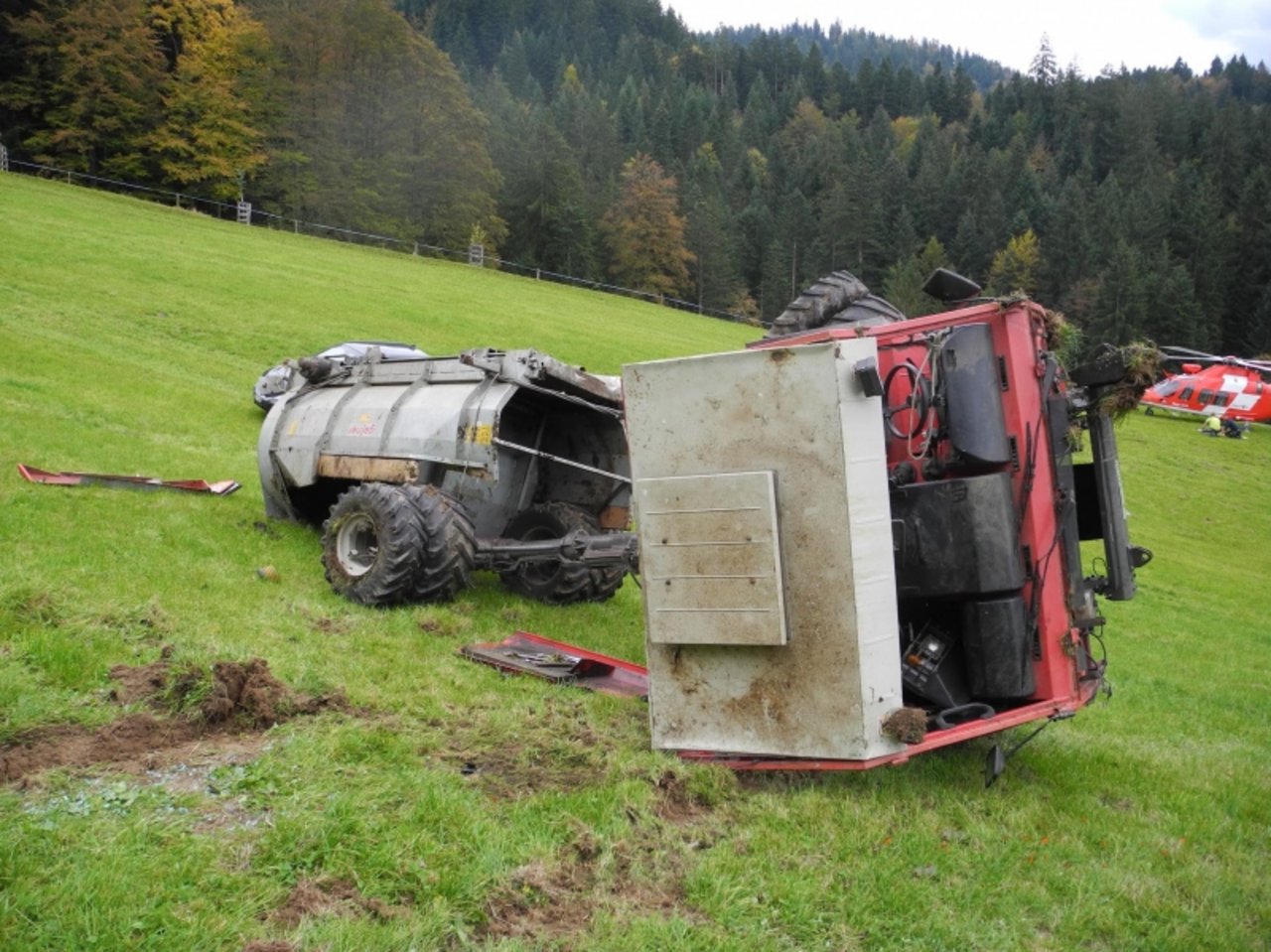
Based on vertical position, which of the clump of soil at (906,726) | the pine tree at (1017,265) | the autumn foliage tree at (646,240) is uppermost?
the autumn foliage tree at (646,240)

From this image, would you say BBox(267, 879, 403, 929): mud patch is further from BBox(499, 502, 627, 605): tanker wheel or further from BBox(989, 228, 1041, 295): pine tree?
BBox(989, 228, 1041, 295): pine tree

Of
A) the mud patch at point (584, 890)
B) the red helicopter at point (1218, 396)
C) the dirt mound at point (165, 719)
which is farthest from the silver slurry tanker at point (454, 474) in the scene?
the red helicopter at point (1218, 396)

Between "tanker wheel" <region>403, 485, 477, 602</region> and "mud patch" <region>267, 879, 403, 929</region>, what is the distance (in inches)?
170

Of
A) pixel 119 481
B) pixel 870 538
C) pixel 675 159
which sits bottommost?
pixel 119 481

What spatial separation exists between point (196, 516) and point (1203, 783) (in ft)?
27.9

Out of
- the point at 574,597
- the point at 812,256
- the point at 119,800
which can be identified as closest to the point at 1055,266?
the point at 812,256

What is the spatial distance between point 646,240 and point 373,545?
61.4 meters

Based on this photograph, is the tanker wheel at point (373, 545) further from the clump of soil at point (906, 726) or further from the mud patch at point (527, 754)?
the clump of soil at point (906, 726)

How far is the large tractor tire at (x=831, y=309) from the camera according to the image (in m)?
7.35

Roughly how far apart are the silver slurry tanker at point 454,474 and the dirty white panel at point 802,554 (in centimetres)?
207

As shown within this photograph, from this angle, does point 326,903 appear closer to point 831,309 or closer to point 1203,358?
point 1203,358

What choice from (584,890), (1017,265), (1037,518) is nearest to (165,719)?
(584,890)

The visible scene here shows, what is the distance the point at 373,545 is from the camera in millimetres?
8617

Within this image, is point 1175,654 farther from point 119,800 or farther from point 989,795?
point 119,800
